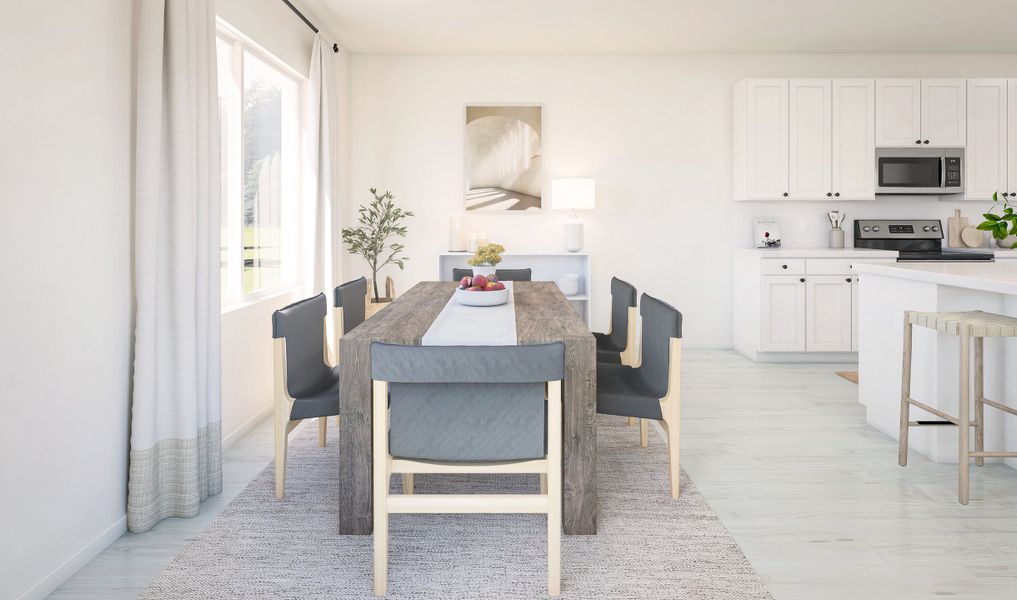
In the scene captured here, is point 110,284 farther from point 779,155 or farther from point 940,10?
point 940,10

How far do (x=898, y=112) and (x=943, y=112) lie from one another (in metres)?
0.37

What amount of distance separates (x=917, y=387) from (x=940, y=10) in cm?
309

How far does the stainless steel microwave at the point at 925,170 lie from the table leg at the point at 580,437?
4581mm

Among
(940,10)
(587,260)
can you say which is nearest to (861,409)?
(587,260)

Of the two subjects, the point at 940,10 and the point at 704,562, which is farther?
the point at 940,10

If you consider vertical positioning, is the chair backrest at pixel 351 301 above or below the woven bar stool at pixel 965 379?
above

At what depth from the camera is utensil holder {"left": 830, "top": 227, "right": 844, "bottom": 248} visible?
579 cm

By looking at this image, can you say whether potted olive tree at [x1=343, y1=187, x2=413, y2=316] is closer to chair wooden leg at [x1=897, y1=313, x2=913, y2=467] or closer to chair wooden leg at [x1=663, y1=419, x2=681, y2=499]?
chair wooden leg at [x1=663, y1=419, x2=681, y2=499]

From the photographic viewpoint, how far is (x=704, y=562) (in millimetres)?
2146

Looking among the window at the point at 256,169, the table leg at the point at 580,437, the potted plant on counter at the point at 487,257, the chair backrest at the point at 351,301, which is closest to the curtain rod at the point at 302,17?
the window at the point at 256,169

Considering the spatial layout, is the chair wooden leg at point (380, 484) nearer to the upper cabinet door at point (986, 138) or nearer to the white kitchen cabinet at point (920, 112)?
the white kitchen cabinet at point (920, 112)

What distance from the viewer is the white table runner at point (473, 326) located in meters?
2.24

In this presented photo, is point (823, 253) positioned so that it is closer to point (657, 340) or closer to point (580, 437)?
point (657, 340)

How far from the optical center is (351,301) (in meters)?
3.46
